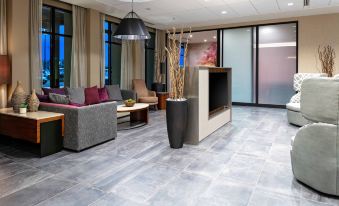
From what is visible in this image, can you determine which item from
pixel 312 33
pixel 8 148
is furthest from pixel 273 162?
pixel 312 33

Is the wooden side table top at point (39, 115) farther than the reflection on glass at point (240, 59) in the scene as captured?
No

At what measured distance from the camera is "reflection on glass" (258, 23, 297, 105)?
8312mm

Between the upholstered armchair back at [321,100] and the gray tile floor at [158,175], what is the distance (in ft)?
2.53

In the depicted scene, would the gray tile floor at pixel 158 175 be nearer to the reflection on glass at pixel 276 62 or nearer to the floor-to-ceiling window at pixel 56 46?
the floor-to-ceiling window at pixel 56 46

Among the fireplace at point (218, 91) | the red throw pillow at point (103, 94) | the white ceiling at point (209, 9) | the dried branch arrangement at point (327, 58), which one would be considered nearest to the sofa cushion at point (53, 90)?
the red throw pillow at point (103, 94)

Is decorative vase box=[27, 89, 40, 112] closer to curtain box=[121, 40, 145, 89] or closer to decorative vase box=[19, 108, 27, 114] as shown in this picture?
decorative vase box=[19, 108, 27, 114]

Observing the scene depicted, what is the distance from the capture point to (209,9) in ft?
23.1

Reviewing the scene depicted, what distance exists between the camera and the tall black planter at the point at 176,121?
152 inches

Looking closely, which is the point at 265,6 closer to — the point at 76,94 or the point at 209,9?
the point at 209,9

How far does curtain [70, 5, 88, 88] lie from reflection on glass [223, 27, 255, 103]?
5.17 m

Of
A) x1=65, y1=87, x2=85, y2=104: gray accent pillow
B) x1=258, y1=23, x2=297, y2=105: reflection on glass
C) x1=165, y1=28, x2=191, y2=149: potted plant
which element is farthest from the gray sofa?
x1=258, y1=23, x2=297, y2=105: reflection on glass

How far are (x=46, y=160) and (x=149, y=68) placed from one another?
687 cm

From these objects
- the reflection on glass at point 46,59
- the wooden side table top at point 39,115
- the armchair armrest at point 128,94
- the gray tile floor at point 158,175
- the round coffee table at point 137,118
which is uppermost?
the reflection on glass at point 46,59

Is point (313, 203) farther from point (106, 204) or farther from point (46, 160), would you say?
point (46, 160)
